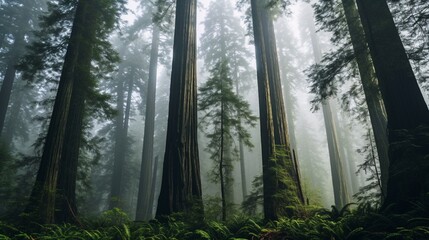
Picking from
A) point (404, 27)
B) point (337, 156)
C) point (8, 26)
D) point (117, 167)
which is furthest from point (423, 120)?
point (8, 26)

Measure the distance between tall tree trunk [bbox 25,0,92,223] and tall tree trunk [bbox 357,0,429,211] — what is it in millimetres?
6641

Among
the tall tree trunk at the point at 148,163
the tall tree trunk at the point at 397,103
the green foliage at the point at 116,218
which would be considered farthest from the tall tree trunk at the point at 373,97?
the tall tree trunk at the point at 148,163

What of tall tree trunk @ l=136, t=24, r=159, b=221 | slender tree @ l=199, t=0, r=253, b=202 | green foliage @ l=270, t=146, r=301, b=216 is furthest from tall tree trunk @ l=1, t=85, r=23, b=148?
green foliage @ l=270, t=146, r=301, b=216

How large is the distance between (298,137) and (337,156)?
23.3 metres

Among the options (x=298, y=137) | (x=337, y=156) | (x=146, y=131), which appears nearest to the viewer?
(x=337, y=156)

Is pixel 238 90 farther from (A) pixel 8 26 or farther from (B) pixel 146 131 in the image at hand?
(A) pixel 8 26

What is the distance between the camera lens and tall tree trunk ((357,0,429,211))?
394cm

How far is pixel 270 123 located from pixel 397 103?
Answer: 3061 millimetres

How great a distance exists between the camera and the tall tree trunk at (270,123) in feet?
20.2

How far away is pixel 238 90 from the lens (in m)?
22.4

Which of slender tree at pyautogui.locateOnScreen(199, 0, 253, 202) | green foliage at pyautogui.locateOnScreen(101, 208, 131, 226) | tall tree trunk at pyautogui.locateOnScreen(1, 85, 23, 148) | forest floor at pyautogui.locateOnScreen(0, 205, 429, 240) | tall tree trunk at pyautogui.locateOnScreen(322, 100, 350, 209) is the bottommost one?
forest floor at pyautogui.locateOnScreen(0, 205, 429, 240)

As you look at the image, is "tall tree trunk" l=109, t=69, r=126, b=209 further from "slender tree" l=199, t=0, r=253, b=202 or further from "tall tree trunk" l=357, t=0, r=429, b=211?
"tall tree trunk" l=357, t=0, r=429, b=211

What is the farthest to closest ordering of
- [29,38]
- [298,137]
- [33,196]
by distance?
1. [298,137]
2. [29,38]
3. [33,196]

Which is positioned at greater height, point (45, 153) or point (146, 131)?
point (146, 131)
